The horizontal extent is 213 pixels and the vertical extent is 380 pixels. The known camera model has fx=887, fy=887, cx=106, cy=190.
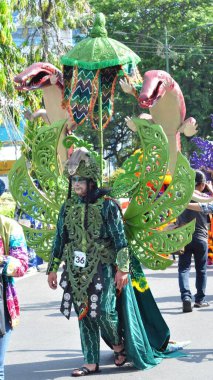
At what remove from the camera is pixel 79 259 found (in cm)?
717

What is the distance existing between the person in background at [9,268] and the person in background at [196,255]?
464cm

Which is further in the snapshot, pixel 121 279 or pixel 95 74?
pixel 95 74

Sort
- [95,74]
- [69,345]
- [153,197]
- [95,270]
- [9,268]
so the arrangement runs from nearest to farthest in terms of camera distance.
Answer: [9,268] < [95,270] < [153,197] < [95,74] < [69,345]

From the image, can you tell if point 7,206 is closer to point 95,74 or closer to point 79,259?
point 95,74

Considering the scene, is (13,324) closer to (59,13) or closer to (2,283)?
(2,283)

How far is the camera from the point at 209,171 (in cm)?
1675

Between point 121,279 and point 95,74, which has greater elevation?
point 95,74

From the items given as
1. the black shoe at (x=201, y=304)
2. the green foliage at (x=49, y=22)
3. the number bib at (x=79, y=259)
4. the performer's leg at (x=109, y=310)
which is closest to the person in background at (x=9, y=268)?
the number bib at (x=79, y=259)

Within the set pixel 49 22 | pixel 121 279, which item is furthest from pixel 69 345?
pixel 49 22

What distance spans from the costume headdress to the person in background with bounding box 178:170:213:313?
11.1ft

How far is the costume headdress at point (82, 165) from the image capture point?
23.6 ft

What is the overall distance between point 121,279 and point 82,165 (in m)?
0.98

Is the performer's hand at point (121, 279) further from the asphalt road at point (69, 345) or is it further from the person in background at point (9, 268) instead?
the person in background at point (9, 268)

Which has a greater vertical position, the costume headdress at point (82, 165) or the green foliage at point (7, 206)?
the costume headdress at point (82, 165)
